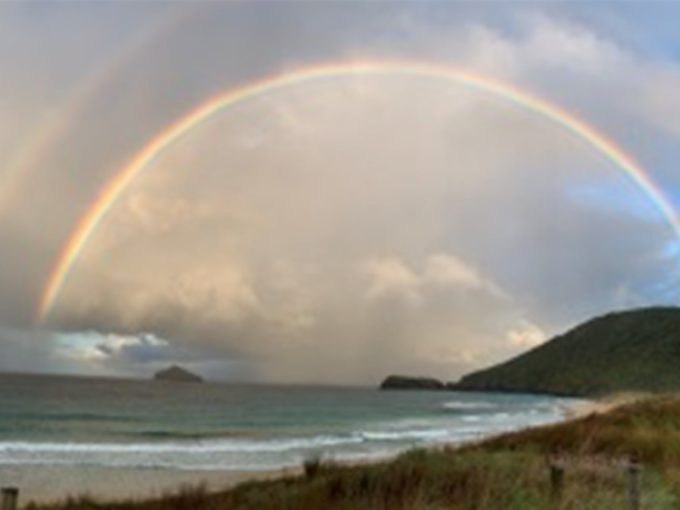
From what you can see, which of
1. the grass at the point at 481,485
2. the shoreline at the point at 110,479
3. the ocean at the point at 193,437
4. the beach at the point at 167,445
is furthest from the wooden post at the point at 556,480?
the ocean at the point at 193,437

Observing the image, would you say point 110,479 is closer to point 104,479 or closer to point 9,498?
point 104,479

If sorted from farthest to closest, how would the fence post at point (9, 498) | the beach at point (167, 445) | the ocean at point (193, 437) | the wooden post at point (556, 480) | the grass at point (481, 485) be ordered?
the ocean at point (193, 437) < the beach at point (167, 445) < the wooden post at point (556, 480) < the grass at point (481, 485) < the fence post at point (9, 498)

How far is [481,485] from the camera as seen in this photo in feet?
45.9

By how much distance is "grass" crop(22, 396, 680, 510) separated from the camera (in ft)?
41.4

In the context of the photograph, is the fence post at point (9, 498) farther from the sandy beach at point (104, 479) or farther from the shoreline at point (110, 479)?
the sandy beach at point (104, 479)

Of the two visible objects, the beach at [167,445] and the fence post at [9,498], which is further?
the beach at [167,445]

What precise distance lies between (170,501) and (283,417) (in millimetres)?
59054

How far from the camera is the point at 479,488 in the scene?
1374cm

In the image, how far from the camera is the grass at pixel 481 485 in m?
12.6

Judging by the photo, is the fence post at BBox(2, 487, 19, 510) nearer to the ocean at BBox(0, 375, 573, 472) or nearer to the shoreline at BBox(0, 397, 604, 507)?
the shoreline at BBox(0, 397, 604, 507)

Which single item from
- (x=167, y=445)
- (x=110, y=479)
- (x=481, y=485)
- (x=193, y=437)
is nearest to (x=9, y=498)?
(x=481, y=485)

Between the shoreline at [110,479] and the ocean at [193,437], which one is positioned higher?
the ocean at [193,437]

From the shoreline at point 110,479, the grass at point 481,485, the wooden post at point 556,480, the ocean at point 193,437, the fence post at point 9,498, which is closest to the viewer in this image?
the fence post at point 9,498

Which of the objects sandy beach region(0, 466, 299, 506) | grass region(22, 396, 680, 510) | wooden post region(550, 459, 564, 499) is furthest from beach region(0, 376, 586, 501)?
wooden post region(550, 459, 564, 499)
